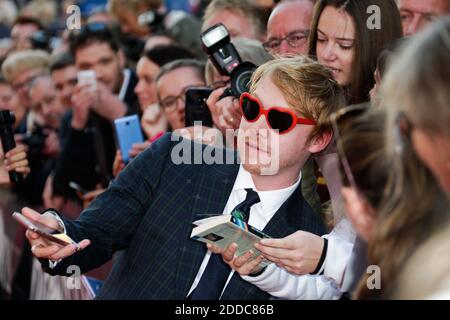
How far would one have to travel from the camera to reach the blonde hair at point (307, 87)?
9.41ft

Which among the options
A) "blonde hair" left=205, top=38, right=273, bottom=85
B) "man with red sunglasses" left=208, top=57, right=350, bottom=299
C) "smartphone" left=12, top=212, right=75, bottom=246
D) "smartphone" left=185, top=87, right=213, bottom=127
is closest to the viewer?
"smartphone" left=12, top=212, right=75, bottom=246

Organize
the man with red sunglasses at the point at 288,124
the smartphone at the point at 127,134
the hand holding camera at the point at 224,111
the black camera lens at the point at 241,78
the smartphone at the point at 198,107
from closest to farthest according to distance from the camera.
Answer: the man with red sunglasses at the point at 288,124, the black camera lens at the point at 241,78, the hand holding camera at the point at 224,111, the smartphone at the point at 198,107, the smartphone at the point at 127,134

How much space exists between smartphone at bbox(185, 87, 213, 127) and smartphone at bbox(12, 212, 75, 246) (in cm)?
127

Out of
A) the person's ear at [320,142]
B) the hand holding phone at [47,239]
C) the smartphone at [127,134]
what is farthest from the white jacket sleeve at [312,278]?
the smartphone at [127,134]

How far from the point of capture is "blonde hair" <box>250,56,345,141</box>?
2.87 metres

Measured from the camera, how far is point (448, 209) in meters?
1.67

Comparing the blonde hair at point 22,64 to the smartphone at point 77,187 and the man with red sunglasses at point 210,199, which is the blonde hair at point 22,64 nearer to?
the smartphone at point 77,187

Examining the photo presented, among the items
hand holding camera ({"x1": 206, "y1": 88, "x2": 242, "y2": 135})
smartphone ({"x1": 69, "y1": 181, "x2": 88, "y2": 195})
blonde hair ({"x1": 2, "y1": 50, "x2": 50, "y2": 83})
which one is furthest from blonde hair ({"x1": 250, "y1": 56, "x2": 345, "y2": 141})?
blonde hair ({"x1": 2, "y1": 50, "x2": 50, "y2": 83})

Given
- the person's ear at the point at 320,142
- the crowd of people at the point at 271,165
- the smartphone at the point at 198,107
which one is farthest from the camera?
the smartphone at the point at 198,107

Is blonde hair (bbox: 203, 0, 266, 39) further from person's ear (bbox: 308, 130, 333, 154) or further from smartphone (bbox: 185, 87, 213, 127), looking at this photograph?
person's ear (bbox: 308, 130, 333, 154)

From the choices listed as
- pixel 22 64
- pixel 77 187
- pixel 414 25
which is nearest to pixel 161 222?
pixel 414 25

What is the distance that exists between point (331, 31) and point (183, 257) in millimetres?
1190

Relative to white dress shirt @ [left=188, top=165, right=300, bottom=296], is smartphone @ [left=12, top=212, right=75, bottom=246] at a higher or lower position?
higher
